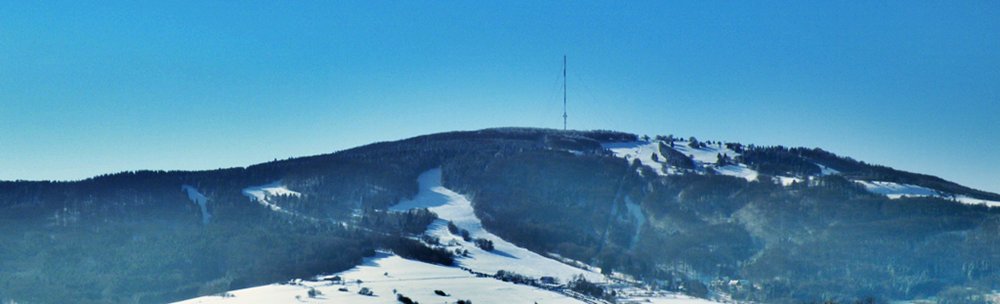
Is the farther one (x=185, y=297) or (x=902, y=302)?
(x=902, y=302)

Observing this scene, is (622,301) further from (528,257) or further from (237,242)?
(237,242)

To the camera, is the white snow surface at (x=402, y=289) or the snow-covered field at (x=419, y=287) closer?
the white snow surface at (x=402, y=289)

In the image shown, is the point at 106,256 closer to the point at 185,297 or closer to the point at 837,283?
the point at 185,297

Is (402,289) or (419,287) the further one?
(419,287)

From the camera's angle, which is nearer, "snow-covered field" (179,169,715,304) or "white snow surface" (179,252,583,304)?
"white snow surface" (179,252,583,304)

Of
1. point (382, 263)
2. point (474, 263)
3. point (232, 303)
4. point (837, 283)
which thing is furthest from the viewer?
point (837, 283)

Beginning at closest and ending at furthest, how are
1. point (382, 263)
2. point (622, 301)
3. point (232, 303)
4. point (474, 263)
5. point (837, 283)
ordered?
point (232, 303), point (622, 301), point (382, 263), point (474, 263), point (837, 283)

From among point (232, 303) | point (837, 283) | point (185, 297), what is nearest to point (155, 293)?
point (185, 297)
